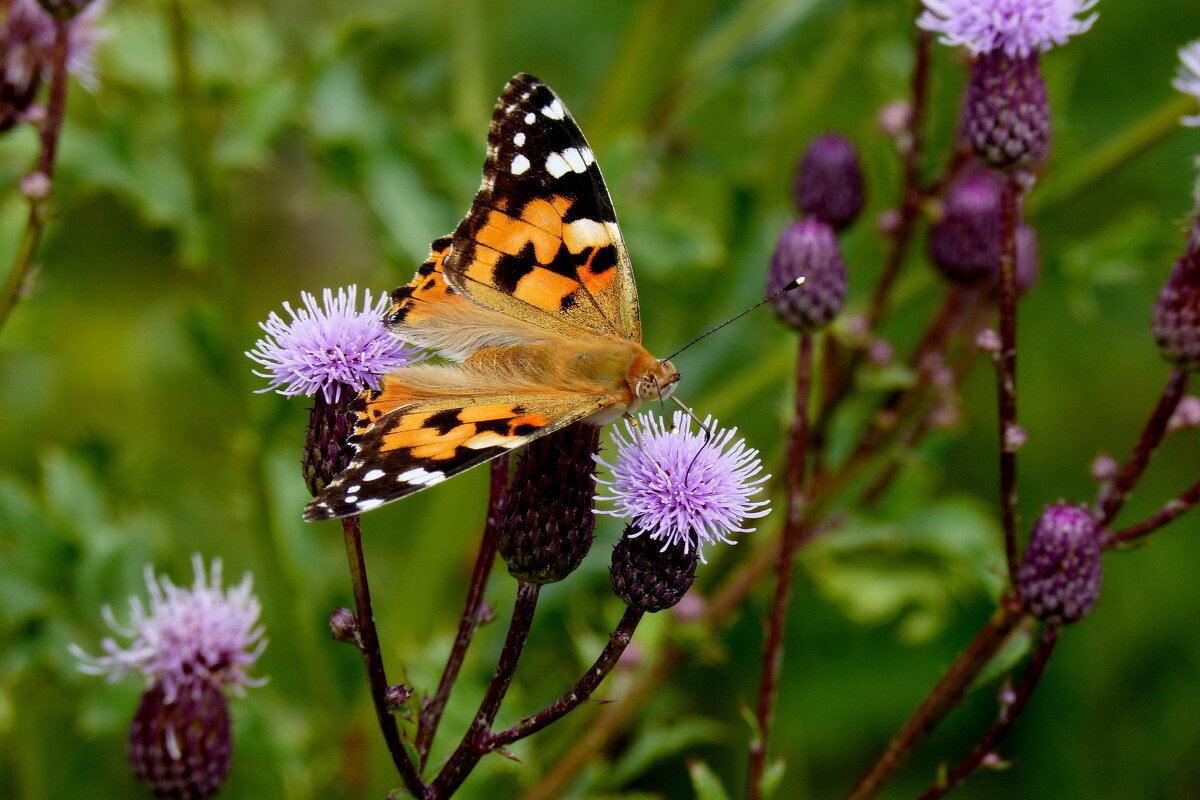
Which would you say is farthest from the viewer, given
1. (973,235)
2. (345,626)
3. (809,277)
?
(973,235)

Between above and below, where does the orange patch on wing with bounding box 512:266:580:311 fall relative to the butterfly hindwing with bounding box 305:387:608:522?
above

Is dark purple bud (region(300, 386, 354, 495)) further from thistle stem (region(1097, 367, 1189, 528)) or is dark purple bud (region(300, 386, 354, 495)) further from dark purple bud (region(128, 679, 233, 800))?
thistle stem (region(1097, 367, 1189, 528))

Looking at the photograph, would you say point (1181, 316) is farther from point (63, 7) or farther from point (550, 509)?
point (63, 7)

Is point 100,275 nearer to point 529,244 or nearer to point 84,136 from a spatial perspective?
point 84,136

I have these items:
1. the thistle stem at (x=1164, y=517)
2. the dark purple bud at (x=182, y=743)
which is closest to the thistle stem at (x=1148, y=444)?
the thistle stem at (x=1164, y=517)

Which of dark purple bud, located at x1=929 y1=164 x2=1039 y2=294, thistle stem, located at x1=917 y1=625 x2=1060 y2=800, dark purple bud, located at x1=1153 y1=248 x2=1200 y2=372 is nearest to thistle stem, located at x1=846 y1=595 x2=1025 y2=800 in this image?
thistle stem, located at x1=917 y1=625 x2=1060 y2=800

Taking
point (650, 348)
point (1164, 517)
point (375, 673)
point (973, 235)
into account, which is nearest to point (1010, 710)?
point (1164, 517)
